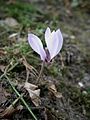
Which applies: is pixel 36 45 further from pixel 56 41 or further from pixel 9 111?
pixel 9 111

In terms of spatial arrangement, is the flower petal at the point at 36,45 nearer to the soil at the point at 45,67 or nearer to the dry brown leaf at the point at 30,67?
the soil at the point at 45,67

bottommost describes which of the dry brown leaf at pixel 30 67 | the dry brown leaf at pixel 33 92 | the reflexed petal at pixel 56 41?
the dry brown leaf at pixel 33 92

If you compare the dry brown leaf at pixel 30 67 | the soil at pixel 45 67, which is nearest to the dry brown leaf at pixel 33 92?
the soil at pixel 45 67

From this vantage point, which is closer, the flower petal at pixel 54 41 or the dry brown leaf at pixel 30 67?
the flower petal at pixel 54 41

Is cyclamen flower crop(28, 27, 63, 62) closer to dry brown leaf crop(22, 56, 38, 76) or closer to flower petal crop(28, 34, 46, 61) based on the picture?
flower petal crop(28, 34, 46, 61)

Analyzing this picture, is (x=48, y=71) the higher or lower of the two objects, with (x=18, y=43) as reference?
lower

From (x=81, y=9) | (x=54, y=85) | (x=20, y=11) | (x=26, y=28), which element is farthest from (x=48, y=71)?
(x=81, y=9)

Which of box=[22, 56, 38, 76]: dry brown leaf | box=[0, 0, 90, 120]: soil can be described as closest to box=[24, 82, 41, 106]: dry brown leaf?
box=[0, 0, 90, 120]: soil

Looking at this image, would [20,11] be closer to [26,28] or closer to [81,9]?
[26,28]
